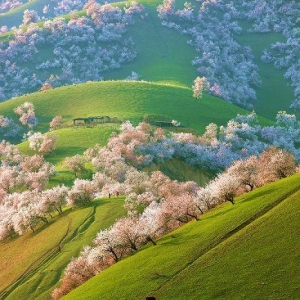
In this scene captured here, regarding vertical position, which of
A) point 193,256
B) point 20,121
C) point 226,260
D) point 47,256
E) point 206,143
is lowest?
point 226,260

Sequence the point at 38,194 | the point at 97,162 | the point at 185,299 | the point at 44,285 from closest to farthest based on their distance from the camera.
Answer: the point at 185,299 < the point at 44,285 < the point at 38,194 < the point at 97,162

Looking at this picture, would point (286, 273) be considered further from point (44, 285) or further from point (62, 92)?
point (62, 92)

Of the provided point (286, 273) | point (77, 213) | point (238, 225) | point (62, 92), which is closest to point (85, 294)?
A: point (238, 225)

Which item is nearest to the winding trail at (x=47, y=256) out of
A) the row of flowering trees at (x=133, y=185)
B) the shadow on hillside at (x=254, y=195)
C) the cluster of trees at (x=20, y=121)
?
the row of flowering trees at (x=133, y=185)

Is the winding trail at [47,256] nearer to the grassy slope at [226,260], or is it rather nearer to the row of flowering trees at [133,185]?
the row of flowering trees at [133,185]

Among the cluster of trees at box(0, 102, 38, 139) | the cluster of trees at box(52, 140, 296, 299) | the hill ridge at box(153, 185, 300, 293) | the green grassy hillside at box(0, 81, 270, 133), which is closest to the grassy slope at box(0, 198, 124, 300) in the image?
the cluster of trees at box(52, 140, 296, 299)

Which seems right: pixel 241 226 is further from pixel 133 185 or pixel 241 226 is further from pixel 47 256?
pixel 133 185

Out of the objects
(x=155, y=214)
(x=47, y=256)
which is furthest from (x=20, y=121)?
(x=155, y=214)
